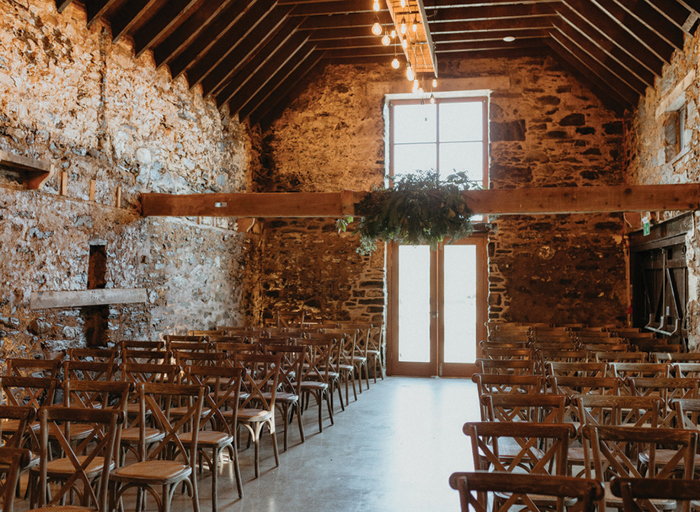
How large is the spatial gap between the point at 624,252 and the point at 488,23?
13.6 ft

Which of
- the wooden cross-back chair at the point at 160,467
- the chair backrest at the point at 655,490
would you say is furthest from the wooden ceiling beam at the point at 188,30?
the chair backrest at the point at 655,490

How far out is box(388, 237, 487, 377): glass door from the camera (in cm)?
989

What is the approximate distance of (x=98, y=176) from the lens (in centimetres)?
625

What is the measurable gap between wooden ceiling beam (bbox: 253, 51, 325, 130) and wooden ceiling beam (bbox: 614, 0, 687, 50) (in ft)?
16.9

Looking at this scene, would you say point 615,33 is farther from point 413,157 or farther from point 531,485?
point 531,485

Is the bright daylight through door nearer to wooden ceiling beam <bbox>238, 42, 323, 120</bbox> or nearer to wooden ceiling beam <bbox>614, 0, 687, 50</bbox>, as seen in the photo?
wooden ceiling beam <bbox>238, 42, 323, 120</bbox>

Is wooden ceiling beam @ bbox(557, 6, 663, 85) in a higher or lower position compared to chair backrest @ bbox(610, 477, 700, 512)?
higher

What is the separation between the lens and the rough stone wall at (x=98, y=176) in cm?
517

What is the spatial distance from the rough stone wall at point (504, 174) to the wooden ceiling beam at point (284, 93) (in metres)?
0.15

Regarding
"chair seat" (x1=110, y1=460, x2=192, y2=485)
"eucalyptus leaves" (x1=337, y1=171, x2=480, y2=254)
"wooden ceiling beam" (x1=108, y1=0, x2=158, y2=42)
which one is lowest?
"chair seat" (x1=110, y1=460, x2=192, y2=485)

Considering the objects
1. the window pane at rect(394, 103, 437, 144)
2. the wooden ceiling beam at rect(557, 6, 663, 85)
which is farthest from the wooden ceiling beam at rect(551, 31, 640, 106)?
the window pane at rect(394, 103, 437, 144)

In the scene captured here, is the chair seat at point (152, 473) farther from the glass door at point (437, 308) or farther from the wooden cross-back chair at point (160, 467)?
the glass door at point (437, 308)

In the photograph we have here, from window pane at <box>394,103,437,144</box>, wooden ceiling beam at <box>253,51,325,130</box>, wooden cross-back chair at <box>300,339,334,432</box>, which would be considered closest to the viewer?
wooden cross-back chair at <box>300,339,334,432</box>

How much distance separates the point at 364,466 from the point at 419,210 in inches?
121
